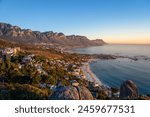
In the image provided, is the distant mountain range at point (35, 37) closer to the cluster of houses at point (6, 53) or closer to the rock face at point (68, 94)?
the cluster of houses at point (6, 53)

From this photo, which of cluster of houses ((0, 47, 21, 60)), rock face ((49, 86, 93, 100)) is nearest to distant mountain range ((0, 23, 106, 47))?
cluster of houses ((0, 47, 21, 60))

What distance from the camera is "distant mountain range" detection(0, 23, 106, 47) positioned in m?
77.6

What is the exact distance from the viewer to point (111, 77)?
30.9m

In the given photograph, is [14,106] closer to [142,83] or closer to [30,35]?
[142,83]

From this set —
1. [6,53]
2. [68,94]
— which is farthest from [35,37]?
[68,94]

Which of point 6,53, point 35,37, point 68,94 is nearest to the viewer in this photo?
point 68,94

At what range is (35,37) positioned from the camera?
94.2 m

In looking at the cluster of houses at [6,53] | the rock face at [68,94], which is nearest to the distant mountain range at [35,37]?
the cluster of houses at [6,53]

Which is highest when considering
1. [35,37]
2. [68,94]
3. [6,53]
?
[35,37]

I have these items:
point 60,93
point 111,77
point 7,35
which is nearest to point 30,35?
point 7,35

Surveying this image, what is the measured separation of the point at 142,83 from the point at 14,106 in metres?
25.4

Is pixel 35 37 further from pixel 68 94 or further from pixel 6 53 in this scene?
pixel 68 94

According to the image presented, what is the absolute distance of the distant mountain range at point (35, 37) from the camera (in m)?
77.6

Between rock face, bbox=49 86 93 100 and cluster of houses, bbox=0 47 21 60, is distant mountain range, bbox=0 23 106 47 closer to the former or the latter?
→ cluster of houses, bbox=0 47 21 60
